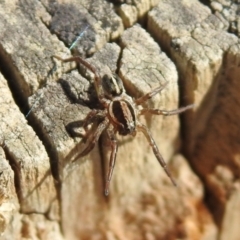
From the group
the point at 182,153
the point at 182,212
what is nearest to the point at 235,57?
the point at 182,153

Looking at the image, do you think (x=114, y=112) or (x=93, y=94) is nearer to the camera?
(x=93, y=94)

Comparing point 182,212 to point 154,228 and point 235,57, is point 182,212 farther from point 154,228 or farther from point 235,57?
point 235,57

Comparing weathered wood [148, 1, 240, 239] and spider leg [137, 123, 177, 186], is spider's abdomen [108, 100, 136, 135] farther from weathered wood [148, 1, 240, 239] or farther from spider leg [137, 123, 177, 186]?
weathered wood [148, 1, 240, 239]

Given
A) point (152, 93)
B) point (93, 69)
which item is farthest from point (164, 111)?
point (93, 69)

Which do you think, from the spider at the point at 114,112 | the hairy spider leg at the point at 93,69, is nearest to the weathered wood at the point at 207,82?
the spider at the point at 114,112

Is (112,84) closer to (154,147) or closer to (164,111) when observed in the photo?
(164,111)
